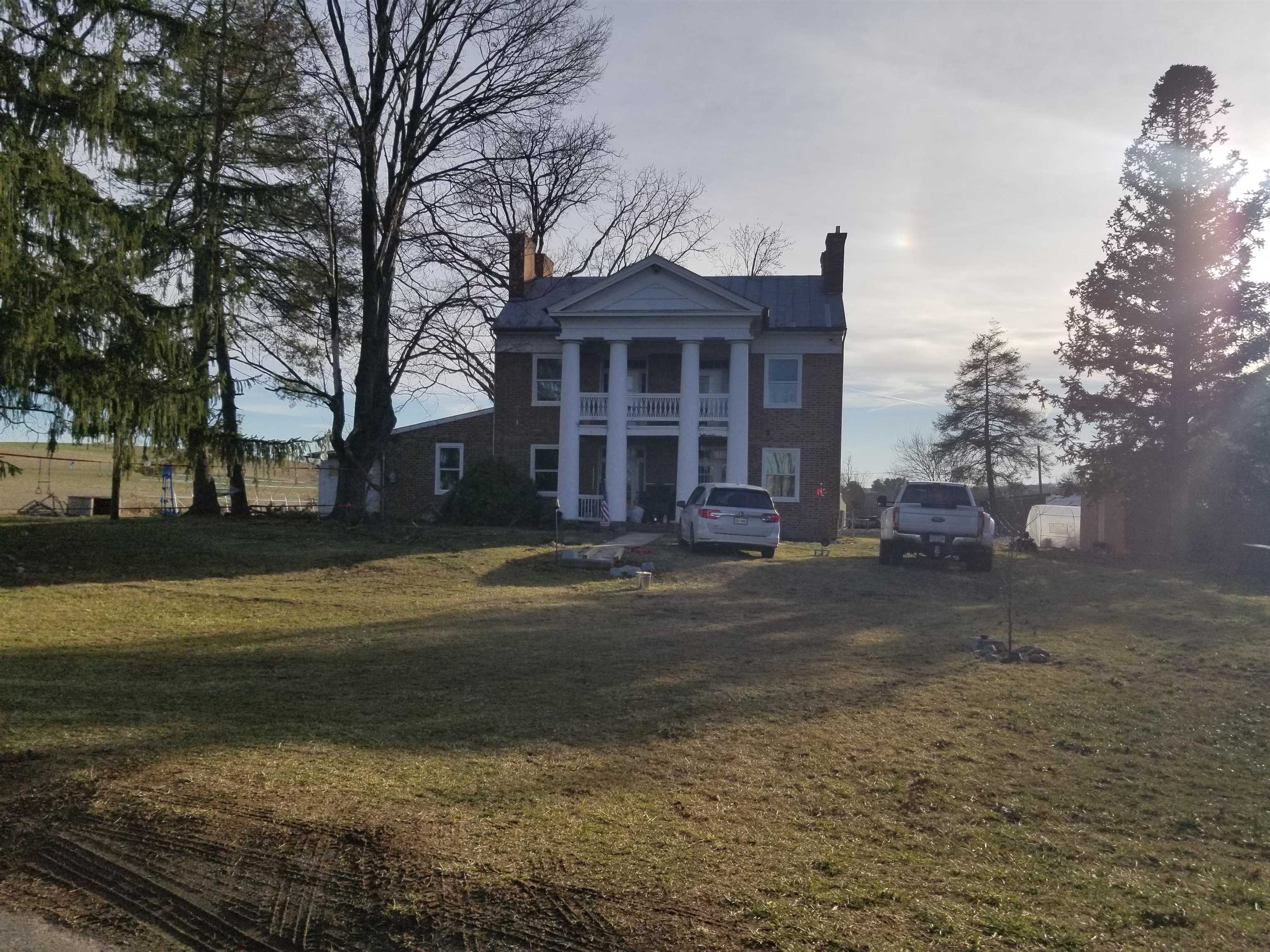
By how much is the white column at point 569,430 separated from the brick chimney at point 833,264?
28.4ft

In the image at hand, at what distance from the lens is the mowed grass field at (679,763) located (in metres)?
3.99

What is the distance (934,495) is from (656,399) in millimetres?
11351

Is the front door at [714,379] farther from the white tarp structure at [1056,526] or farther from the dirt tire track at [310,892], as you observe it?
the dirt tire track at [310,892]

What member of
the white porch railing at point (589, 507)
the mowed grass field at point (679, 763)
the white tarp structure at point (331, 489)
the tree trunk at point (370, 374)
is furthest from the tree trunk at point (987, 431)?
the mowed grass field at point (679, 763)

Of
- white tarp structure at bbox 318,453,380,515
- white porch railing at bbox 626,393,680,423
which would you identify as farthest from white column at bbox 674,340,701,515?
white tarp structure at bbox 318,453,380,515

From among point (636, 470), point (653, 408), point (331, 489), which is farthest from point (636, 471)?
point (331, 489)

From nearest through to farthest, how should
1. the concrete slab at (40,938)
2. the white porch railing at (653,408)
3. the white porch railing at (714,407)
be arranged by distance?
1. the concrete slab at (40,938)
2. the white porch railing at (714,407)
3. the white porch railing at (653,408)

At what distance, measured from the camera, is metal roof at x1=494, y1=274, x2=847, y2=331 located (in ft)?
98.1

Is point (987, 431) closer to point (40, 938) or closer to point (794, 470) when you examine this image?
point (794, 470)

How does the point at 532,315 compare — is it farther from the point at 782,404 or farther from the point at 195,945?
the point at 195,945

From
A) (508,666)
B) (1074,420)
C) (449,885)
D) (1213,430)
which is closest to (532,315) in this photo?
(1074,420)

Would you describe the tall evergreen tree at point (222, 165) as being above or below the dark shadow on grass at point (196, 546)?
above

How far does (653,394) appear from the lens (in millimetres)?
29734

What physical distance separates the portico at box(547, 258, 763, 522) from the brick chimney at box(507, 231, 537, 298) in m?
4.50
